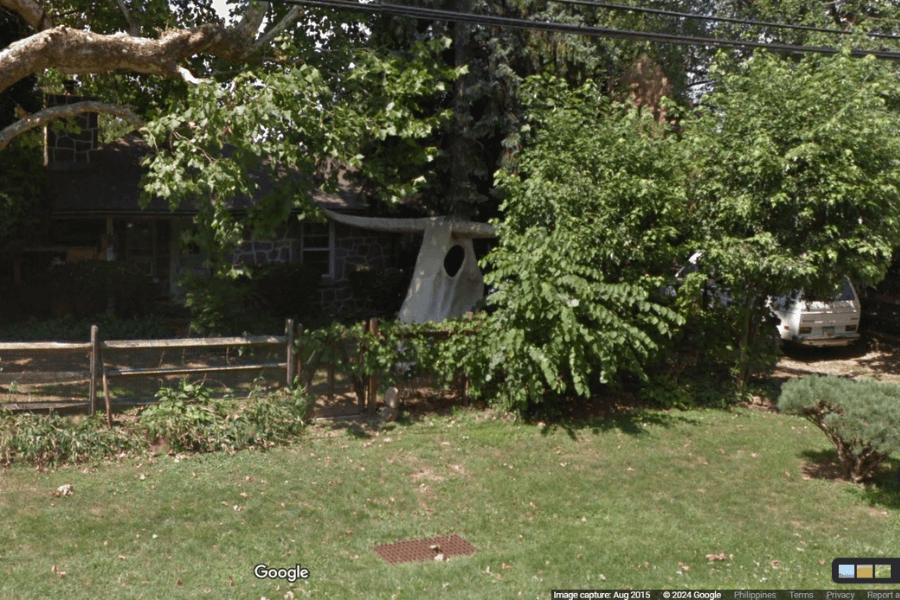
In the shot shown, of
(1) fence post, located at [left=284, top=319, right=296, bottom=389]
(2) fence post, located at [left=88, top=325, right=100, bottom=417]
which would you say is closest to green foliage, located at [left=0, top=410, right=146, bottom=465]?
(2) fence post, located at [left=88, top=325, right=100, bottom=417]

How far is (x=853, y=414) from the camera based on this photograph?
811 centimetres

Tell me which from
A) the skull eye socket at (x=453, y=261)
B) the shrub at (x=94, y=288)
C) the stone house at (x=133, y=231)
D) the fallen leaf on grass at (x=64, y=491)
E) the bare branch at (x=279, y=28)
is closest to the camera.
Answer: the fallen leaf on grass at (x=64, y=491)

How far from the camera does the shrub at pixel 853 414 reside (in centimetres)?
793

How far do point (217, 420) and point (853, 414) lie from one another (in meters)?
6.65

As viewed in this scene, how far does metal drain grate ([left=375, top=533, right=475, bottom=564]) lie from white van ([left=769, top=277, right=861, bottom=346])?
10.2 metres

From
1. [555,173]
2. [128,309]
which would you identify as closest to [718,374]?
[555,173]

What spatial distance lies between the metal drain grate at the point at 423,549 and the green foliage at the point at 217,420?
269 centimetres

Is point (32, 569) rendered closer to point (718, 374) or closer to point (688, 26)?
point (718, 374)

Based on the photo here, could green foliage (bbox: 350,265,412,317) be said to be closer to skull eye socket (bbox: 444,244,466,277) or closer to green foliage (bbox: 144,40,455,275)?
skull eye socket (bbox: 444,244,466,277)

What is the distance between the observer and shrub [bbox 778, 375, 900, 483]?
793cm

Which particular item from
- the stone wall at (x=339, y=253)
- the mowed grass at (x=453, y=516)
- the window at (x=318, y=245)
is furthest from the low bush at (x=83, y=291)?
the mowed grass at (x=453, y=516)

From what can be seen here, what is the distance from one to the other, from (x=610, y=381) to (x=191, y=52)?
23.4 feet

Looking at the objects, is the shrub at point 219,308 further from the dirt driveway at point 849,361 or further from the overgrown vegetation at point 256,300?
the dirt driveway at point 849,361

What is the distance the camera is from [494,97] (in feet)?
44.5
